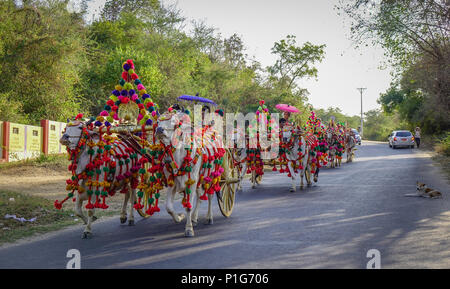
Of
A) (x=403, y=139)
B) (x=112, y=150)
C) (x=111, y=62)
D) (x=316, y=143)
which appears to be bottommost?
(x=112, y=150)

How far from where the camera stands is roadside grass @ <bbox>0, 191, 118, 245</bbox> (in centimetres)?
832

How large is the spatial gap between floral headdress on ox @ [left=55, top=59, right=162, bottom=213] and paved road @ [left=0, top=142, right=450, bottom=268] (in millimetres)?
778

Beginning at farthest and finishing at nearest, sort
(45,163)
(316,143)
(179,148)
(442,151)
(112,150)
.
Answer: (442,151)
(45,163)
(316,143)
(112,150)
(179,148)

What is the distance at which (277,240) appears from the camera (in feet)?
23.9

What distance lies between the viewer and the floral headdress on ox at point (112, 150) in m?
7.63

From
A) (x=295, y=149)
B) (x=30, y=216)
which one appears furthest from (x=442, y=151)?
(x=30, y=216)

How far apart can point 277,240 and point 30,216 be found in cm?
550

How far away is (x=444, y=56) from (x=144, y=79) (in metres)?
16.0

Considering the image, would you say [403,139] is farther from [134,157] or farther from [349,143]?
[134,157]

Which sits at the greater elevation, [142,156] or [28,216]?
[142,156]

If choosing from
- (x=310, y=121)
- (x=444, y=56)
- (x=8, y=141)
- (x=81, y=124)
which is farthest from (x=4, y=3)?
(x=444, y=56)

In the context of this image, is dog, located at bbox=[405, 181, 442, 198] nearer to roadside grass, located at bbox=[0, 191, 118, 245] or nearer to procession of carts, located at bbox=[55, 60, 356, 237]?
procession of carts, located at bbox=[55, 60, 356, 237]

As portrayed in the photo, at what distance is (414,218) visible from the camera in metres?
9.17

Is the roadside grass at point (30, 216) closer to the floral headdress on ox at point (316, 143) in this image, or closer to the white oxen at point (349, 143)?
the floral headdress on ox at point (316, 143)
